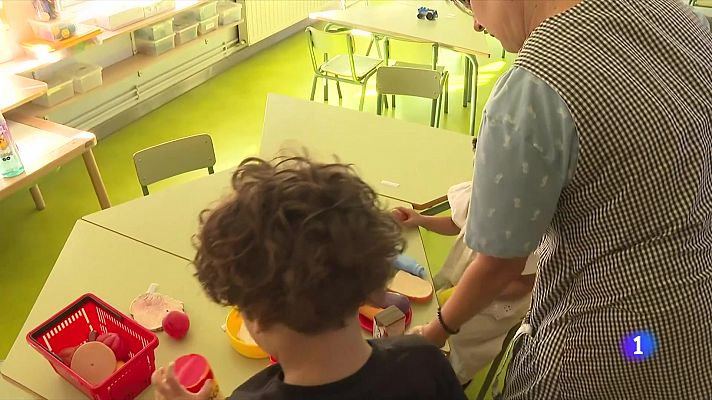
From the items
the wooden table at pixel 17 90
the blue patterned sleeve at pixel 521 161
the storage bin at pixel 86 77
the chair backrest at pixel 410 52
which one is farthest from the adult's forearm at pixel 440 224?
the chair backrest at pixel 410 52

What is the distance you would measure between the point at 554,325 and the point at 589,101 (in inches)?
17.1

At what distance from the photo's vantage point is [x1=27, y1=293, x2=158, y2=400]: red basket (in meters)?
1.30

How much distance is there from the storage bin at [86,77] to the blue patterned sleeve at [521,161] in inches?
115

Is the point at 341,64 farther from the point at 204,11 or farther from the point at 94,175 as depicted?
the point at 94,175

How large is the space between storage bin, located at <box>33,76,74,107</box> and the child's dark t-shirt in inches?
107

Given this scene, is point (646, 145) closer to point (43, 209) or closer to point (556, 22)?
point (556, 22)

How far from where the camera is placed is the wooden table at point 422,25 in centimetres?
356

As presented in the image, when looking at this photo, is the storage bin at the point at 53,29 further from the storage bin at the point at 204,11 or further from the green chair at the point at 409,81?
the green chair at the point at 409,81

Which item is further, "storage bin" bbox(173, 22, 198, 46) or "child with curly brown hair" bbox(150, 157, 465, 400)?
"storage bin" bbox(173, 22, 198, 46)

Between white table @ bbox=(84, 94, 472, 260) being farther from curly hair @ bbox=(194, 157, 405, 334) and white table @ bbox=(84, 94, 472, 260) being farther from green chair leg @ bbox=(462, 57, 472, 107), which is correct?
green chair leg @ bbox=(462, 57, 472, 107)

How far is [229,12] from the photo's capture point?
4379mm

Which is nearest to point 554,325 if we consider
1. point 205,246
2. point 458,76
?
point 205,246

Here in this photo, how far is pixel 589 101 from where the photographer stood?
35.2 inches

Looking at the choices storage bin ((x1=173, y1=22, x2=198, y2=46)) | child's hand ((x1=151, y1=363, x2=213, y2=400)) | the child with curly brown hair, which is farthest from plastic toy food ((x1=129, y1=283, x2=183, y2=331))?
storage bin ((x1=173, y1=22, x2=198, y2=46))
